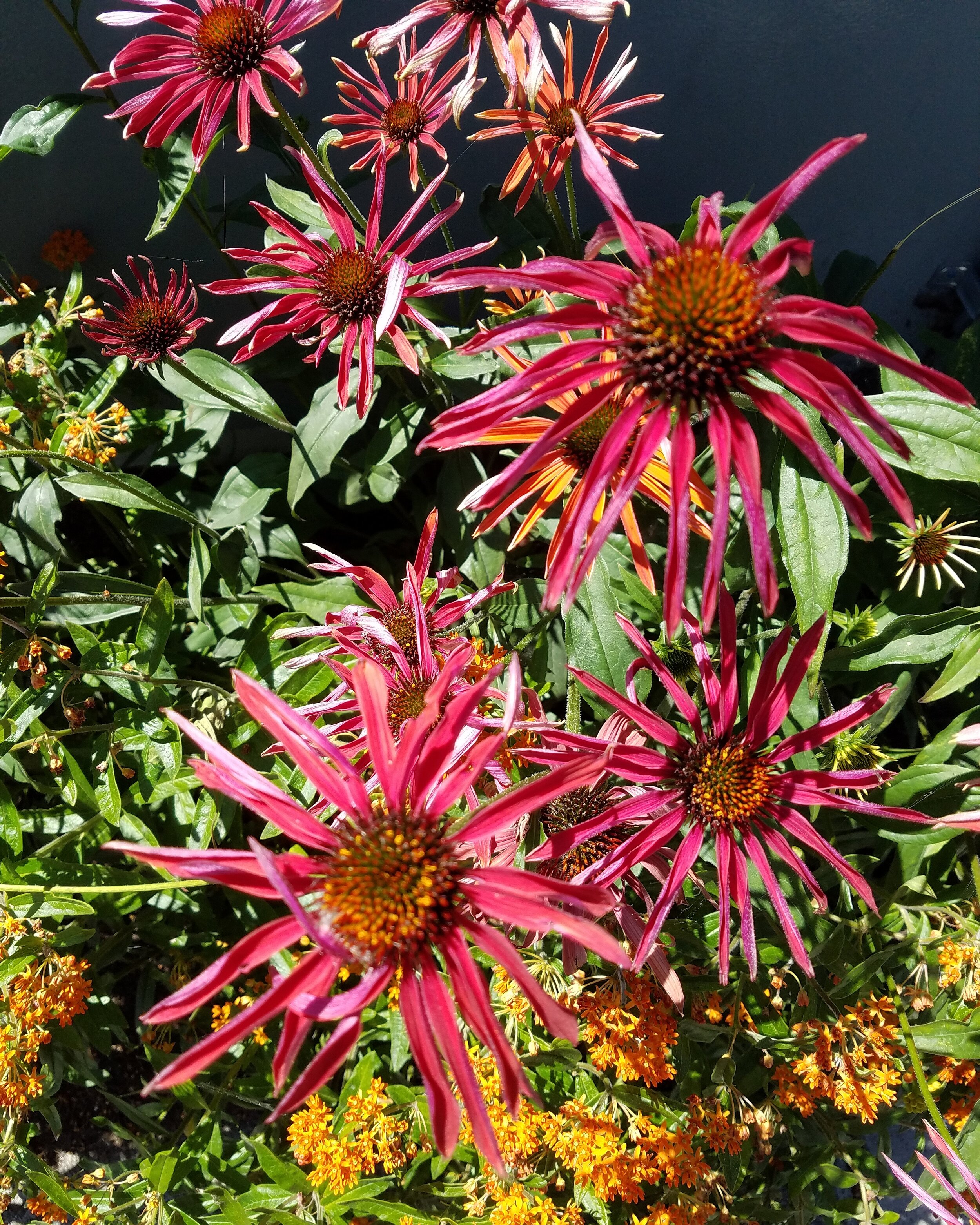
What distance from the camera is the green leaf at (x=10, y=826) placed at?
152 centimetres

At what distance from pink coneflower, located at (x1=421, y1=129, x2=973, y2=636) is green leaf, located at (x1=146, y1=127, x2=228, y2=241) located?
883 millimetres

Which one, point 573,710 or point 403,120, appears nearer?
point 573,710

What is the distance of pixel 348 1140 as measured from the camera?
4.61ft

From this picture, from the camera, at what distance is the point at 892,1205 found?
6.32ft

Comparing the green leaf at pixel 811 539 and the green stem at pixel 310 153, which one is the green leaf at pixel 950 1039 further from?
the green stem at pixel 310 153

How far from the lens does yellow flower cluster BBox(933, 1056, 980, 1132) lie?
143cm

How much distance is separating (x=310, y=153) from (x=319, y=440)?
0.52 metres

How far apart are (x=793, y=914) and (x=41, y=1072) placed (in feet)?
4.88

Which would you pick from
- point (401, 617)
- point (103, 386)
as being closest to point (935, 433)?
point (401, 617)

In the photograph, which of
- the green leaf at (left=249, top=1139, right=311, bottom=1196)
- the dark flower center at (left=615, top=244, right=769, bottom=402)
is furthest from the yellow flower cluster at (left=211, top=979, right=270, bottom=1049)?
the dark flower center at (left=615, top=244, right=769, bottom=402)

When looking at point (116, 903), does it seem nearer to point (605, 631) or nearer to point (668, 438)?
point (605, 631)

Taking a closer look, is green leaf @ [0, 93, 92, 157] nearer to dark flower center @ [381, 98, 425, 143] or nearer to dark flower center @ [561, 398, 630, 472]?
dark flower center @ [381, 98, 425, 143]

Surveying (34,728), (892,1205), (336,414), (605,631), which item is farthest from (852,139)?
(892,1205)

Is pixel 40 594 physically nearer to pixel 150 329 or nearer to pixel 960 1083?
pixel 150 329
